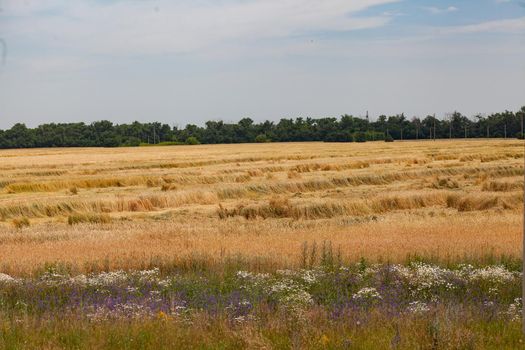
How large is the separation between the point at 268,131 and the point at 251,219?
11809 centimetres

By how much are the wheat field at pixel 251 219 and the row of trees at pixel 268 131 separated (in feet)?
267

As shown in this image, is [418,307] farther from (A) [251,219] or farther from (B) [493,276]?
(A) [251,219]

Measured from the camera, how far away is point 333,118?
152250 mm

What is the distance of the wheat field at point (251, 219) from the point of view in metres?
16.4

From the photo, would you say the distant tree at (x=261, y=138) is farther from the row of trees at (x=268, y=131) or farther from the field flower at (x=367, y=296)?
the field flower at (x=367, y=296)

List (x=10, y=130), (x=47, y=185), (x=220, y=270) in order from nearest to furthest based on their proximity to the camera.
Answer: (x=220, y=270) < (x=47, y=185) < (x=10, y=130)

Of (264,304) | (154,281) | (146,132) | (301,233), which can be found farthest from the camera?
(146,132)

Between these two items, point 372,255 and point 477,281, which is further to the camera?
point 372,255

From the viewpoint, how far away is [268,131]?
146 m

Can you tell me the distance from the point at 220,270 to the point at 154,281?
6.35 feet

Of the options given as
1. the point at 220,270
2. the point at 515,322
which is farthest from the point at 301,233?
the point at 515,322

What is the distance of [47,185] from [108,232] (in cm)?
Result: 2126

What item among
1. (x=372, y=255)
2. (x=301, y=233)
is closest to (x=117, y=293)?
(x=372, y=255)

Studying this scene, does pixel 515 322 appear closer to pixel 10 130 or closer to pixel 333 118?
pixel 10 130
